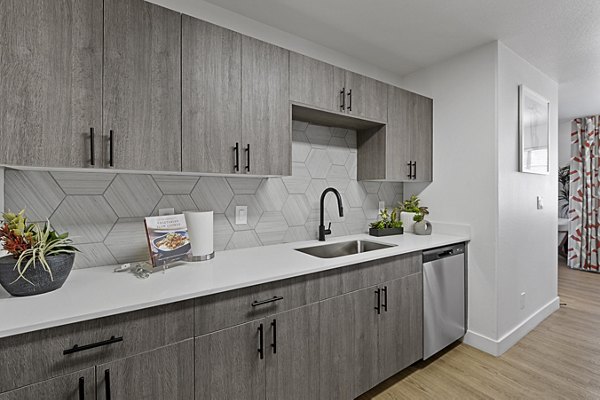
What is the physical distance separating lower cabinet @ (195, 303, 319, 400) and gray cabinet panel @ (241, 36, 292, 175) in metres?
0.87

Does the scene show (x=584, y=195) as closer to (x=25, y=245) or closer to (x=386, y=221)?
(x=386, y=221)

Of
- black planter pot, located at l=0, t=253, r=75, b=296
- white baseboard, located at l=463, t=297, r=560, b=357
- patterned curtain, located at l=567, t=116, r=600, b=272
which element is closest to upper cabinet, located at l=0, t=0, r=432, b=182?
black planter pot, located at l=0, t=253, r=75, b=296

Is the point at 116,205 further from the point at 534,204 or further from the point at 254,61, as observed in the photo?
the point at 534,204

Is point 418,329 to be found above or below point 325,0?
below

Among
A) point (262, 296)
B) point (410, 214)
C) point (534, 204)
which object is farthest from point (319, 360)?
point (534, 204)

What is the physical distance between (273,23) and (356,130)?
3.70 feet

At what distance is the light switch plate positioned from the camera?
202 cm

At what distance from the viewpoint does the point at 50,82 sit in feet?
3.83

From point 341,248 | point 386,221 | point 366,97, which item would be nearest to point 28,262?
point 341,248

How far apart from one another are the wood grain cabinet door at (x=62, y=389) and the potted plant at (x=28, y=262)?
36 centimetres

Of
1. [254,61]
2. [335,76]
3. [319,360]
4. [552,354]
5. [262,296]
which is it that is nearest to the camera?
[262,296]

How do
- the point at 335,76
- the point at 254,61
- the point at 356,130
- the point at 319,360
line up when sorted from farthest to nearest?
the point at 356,130, the point at 335,76, the point at 254,61, the point at 319,360

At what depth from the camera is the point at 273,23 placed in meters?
2.16

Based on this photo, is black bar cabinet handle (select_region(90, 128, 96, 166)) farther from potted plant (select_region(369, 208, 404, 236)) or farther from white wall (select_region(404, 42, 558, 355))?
white wall (select_region(404, 42, 558, 355))
